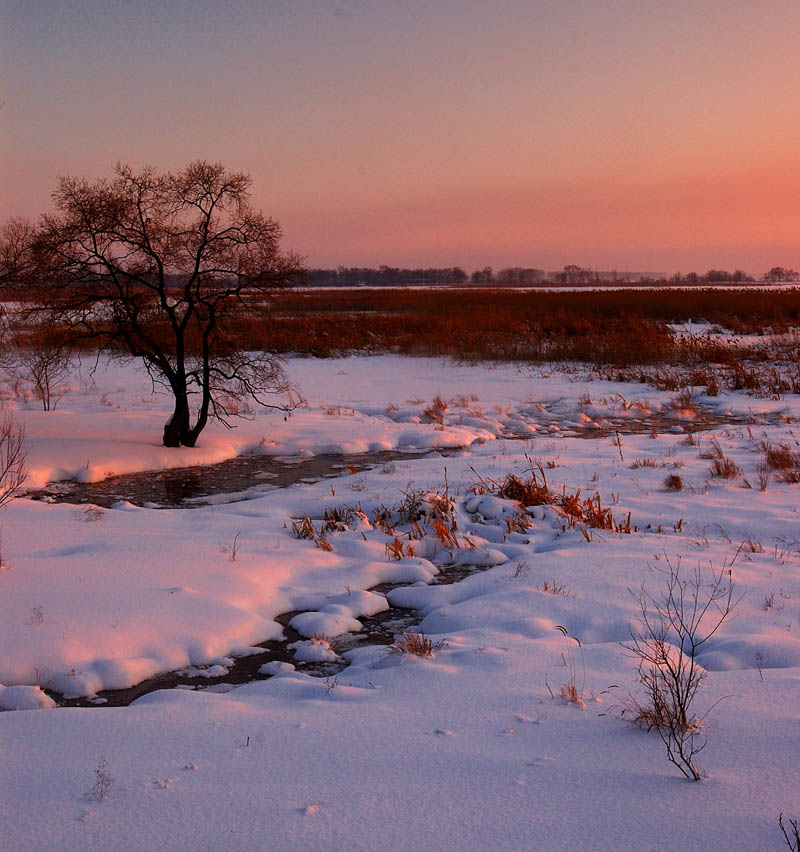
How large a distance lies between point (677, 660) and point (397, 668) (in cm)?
153

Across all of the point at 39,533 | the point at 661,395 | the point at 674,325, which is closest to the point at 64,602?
the point at 39,533

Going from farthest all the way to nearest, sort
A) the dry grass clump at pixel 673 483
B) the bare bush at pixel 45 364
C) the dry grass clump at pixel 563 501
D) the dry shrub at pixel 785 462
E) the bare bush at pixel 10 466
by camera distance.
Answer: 1. the bare bush at pixel 45 364
2. the dry shrub at pixel 785 462
3. the dry grass clump at pixel 673 483
4. the bare bush at pixel 10 466
5. the dry grass clump at pixel 563 501

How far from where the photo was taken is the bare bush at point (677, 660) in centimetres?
283

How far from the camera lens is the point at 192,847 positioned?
7.24ft

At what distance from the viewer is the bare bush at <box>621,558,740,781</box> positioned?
283cm

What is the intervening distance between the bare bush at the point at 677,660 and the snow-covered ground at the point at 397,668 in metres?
0.07

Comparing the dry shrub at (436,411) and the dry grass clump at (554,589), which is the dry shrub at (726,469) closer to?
the dry grass clump at (554,589)

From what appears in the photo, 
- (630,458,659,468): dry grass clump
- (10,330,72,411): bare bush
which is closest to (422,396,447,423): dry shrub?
(630,458,659,468): dry grass clump

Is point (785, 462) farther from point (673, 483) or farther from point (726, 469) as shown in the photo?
point (673, 483)

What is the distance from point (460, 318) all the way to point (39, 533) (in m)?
23.9

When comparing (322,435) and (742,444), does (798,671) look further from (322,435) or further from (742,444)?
(322,435)

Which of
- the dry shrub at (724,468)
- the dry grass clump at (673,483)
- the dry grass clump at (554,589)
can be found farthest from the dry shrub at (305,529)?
the dry shrub at (724,468)

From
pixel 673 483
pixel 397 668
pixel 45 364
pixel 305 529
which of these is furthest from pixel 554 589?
pixel 45 364

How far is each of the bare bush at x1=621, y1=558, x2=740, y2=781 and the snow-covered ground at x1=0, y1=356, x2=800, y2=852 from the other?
0.23ft
